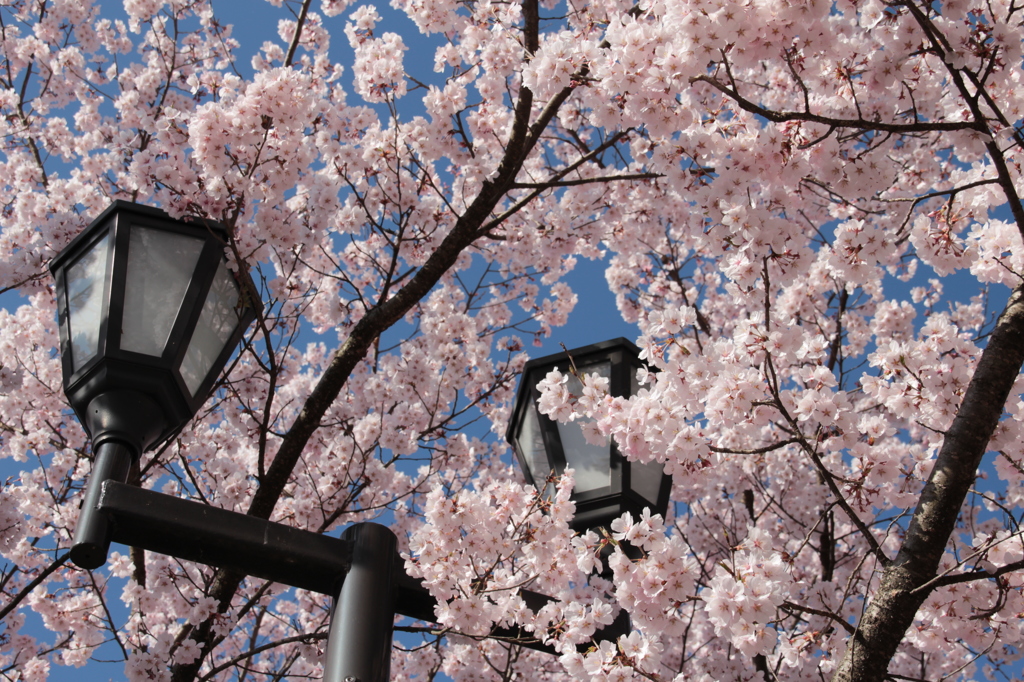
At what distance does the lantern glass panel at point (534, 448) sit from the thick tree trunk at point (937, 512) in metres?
1.25

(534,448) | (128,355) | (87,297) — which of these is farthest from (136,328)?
(534,448)

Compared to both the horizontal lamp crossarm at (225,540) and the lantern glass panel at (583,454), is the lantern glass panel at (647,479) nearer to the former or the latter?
the lantern glass panel at (583,454)

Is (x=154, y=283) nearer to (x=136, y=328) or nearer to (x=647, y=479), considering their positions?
(x=136, y=328)

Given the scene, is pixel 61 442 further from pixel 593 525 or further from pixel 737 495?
pixel 737 495

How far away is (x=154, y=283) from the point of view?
215cm

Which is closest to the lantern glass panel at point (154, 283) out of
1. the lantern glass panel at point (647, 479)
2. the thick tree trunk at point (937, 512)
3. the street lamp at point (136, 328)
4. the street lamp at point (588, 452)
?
the street lamp at point (136, 328)

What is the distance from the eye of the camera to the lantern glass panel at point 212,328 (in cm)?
213

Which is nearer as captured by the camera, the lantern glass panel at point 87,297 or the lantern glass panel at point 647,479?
the lantern glass panel at point 87,297

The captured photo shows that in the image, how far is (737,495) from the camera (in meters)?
8.19

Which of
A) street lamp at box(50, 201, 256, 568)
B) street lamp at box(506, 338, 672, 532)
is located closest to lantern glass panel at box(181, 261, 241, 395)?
street lamp at box(50, 201, 256, 568)

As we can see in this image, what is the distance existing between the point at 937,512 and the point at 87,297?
9.21 feet

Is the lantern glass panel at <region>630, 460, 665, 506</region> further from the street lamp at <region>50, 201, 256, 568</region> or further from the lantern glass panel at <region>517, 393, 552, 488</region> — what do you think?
the street lamp at <region>50, 201, 256, 568</region>

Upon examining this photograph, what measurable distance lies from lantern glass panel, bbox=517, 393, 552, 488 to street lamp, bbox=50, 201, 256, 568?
1.24 metres

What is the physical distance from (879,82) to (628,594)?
236cm
